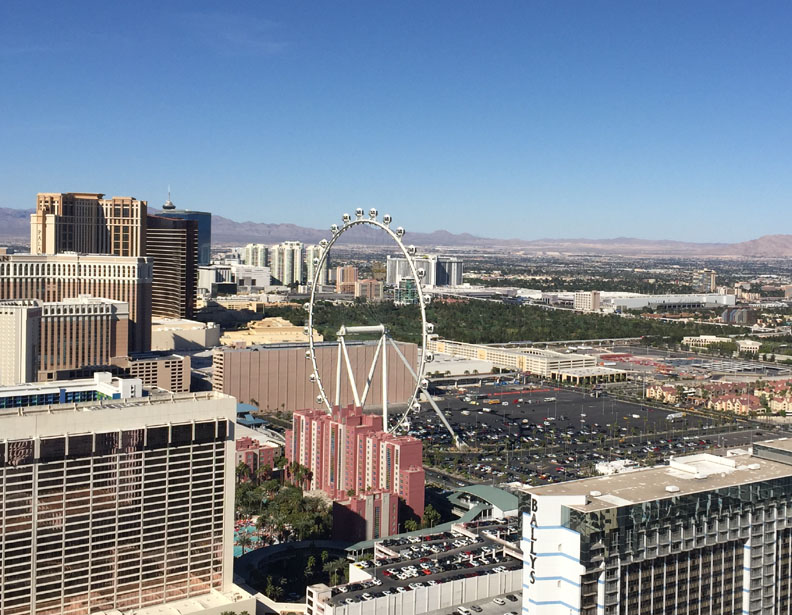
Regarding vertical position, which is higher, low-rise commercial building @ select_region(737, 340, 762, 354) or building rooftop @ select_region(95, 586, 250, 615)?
low-rise commercial building @ select_region(737, 340, 762, 354)

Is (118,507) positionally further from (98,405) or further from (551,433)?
(551,433)

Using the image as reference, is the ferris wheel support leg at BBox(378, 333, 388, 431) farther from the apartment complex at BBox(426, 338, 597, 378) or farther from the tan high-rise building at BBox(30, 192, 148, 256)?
the tan high-rise building at BBox(30, 192, 148, 256)

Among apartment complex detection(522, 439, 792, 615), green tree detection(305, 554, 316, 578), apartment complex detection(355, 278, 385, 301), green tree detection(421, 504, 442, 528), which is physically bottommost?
green tree detection(305, 554, 316, 578)

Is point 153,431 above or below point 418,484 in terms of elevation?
above

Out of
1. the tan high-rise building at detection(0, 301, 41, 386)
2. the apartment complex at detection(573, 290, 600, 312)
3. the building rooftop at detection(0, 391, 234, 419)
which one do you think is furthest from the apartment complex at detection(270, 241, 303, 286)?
the building rooftop at detection(0, 391, 234, 419)

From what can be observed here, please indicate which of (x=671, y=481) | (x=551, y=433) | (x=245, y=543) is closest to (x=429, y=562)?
(x=245, y=543)

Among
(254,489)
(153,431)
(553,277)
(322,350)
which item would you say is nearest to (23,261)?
(322,350)

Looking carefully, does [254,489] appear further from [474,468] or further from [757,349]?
[757,349]
